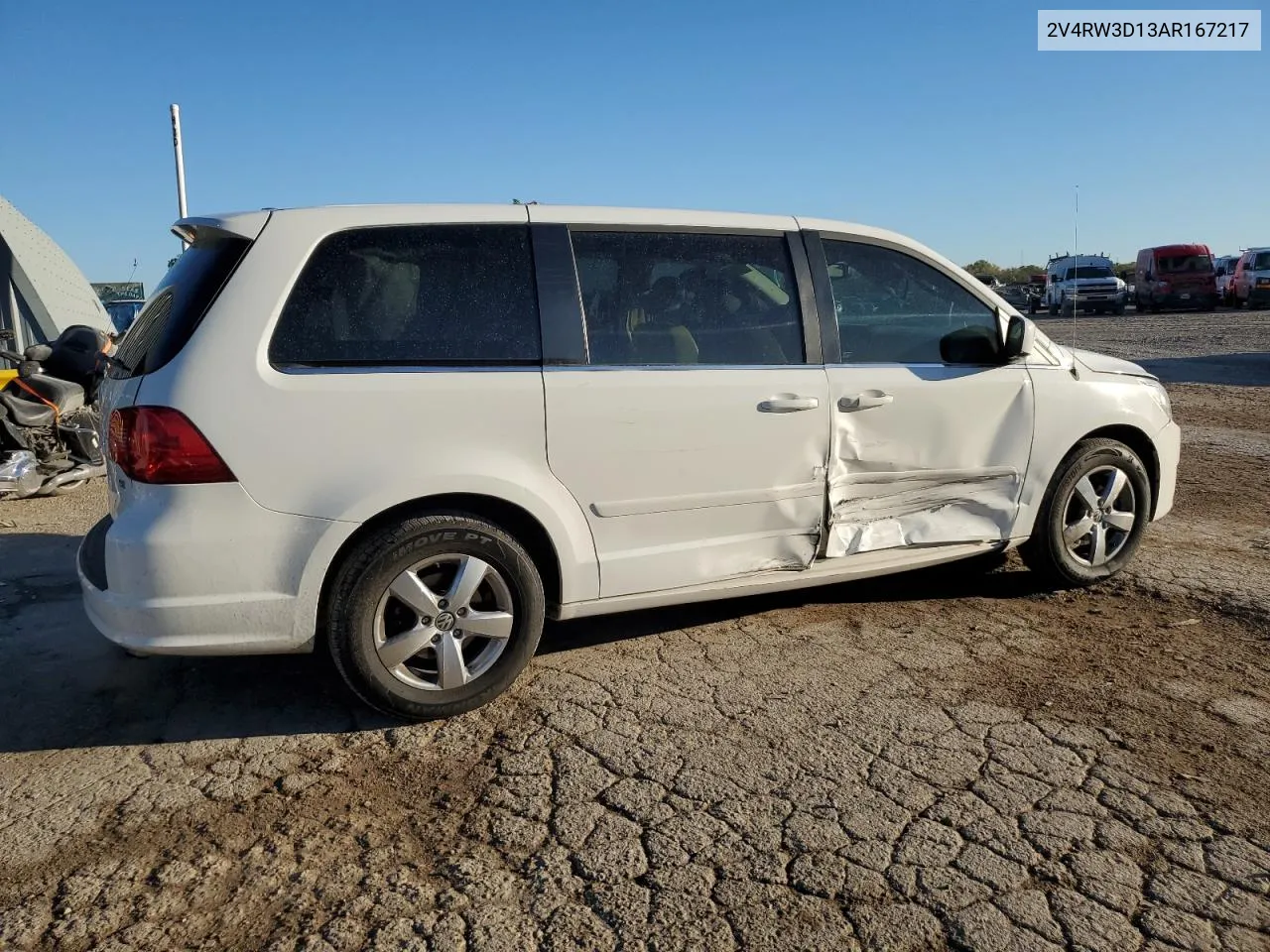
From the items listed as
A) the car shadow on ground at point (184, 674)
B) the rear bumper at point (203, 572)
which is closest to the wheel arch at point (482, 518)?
the rear bumper at point (203, 572)

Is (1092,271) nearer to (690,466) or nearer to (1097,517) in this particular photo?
(1097,517)

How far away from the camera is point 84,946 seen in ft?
8.29

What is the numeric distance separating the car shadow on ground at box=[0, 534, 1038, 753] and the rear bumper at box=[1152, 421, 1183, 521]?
0.82 m

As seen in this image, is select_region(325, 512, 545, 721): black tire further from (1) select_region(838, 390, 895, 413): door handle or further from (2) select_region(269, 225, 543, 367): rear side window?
(1) select_region(838, 390, 895, 413): door handle

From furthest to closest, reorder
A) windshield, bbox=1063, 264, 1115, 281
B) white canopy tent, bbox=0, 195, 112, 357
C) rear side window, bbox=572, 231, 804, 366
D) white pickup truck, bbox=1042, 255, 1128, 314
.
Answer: windshield, bbox=1063, 264, 1115, 281 < white pickup truck, bbox=1042, 255, 1128, 314 < white canopy tent, bbox=0, 195, 112, 357 < rear side window, bbox=572, 231, 804, 366

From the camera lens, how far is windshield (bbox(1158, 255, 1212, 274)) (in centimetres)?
3325

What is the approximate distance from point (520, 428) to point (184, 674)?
70.4 inches

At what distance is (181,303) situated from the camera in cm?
362

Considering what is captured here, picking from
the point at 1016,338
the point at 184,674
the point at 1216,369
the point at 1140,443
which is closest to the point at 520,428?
the point at 184,674

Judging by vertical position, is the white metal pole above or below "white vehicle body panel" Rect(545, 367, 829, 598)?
above

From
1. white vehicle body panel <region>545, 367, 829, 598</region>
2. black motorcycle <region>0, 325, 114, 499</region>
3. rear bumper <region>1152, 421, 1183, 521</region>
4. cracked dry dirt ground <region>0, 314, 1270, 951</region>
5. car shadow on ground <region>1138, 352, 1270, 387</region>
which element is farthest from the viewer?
car shadow on ground <region>1138, 352, 1270, 387</region>

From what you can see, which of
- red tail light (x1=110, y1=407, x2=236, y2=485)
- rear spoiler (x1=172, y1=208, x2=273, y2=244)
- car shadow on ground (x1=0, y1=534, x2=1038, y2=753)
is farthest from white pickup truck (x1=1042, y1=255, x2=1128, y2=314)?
red tail light (x1=110, y1=407, x2=236, y2=485)

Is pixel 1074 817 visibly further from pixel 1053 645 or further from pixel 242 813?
pixel 242 813

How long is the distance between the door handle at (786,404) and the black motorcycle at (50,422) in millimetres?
5447
